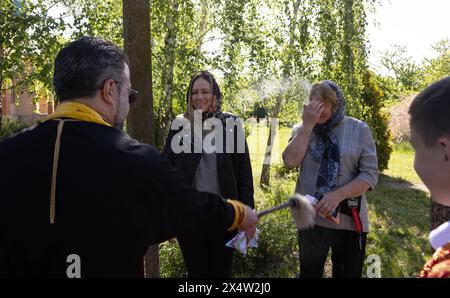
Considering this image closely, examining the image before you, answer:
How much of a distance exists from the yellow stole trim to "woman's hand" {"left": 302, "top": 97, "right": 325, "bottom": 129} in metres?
1.80

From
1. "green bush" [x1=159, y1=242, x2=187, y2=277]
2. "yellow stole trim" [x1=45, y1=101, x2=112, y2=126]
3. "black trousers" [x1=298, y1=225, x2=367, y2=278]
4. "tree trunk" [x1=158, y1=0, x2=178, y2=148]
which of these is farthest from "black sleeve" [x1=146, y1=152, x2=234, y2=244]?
"tree trunk" [x1=158, y1=0, x2=178, y2=148]

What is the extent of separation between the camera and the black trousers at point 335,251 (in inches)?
127

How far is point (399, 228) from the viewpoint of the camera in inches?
282

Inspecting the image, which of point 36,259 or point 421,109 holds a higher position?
point 421,109

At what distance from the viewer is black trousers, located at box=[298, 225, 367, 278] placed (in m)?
3.21

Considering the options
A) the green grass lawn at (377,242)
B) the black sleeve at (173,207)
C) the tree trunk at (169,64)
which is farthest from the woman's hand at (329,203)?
the tree trunk at (169,64)

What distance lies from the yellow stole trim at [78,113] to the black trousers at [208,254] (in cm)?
180

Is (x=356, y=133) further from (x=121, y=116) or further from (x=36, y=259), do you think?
(x=36, y=259)

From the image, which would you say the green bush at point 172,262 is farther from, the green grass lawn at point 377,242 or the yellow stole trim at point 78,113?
the yellow stole trim at point 78,113

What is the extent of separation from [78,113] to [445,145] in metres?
1.28

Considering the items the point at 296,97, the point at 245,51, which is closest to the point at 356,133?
the point at 245,51

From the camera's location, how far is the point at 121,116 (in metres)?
1.93

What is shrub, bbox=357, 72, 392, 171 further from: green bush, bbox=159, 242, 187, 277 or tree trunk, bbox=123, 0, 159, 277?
tree trunk, bbox=123, 0, 159, 277
